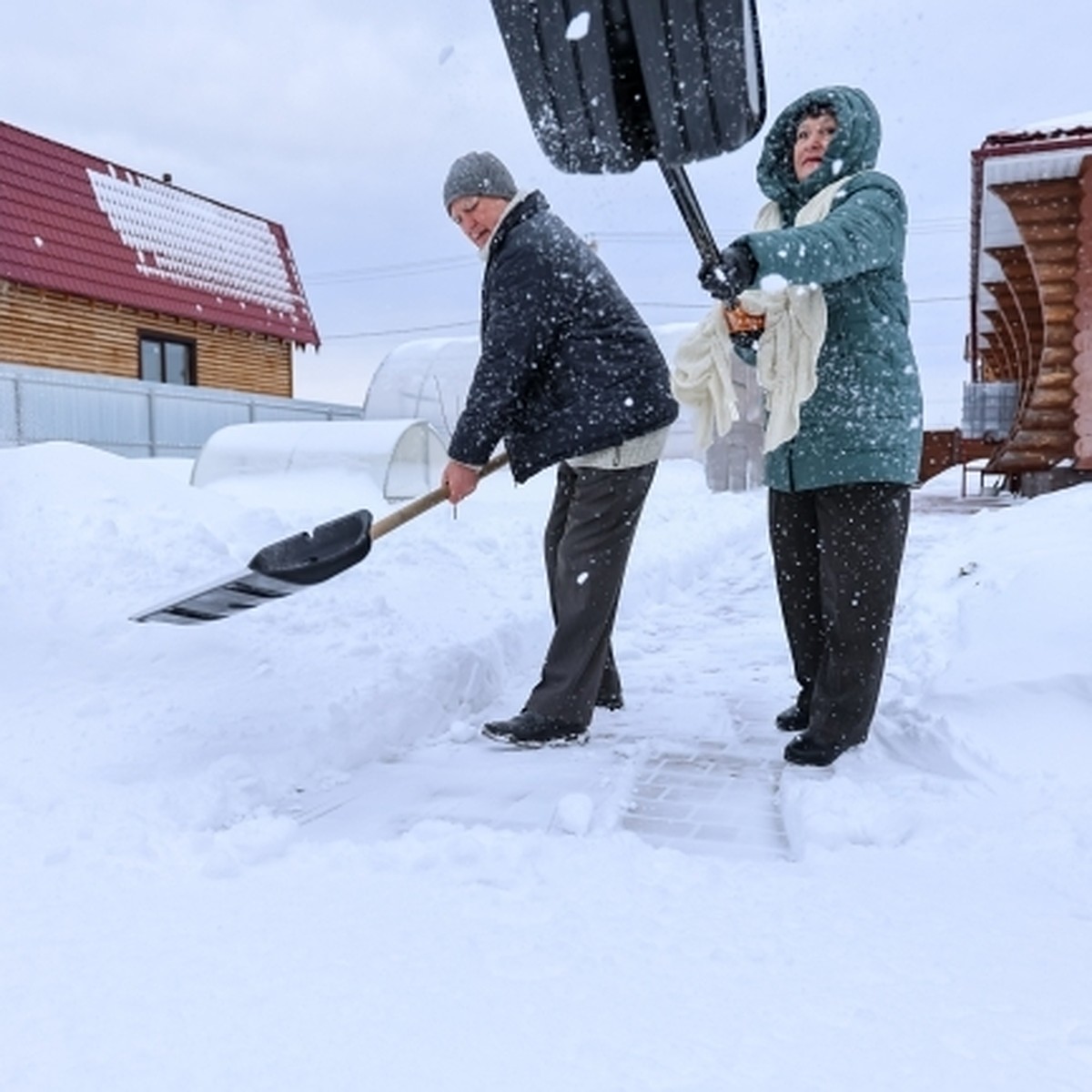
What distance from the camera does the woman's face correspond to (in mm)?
2596

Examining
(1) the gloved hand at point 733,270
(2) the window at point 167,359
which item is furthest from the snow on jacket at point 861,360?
(2) the window at point 167,359

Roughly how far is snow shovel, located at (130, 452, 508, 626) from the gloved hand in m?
1.06

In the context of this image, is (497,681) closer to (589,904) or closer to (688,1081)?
(589,904)

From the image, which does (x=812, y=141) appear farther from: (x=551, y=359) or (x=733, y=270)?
(x=551, y=359)

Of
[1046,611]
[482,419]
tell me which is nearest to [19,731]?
[482,419]

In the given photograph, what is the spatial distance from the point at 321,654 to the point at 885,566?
1.79m

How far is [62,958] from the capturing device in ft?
5.04

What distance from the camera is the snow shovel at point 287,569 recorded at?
2693 millimetres

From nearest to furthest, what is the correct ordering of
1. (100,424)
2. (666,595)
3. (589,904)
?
(589,904) → (666,595) → (100,424)

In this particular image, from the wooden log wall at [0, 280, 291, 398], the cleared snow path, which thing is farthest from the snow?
the wooden log wall at [0, 280, 291, 398]

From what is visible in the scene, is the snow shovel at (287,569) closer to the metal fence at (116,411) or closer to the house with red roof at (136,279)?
the metal fence at (116,411)

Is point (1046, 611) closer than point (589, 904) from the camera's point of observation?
No

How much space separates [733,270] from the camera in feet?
7.23

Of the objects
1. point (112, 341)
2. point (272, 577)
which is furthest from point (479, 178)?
point (112, 341)
